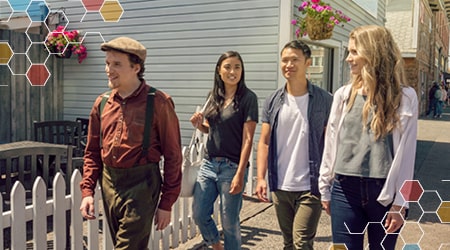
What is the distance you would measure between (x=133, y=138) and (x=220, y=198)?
2.93 ft

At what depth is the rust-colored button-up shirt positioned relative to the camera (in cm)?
180

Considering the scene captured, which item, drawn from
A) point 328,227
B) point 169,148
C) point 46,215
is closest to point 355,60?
point 169,148

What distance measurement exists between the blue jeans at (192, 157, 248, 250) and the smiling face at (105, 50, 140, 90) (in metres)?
0.87

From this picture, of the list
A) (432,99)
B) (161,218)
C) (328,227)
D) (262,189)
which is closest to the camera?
(161,218)

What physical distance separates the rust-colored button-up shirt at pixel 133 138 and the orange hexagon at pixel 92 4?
4.86 m

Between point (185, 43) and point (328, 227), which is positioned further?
point (185, 43)

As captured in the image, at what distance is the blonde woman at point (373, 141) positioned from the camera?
156cm

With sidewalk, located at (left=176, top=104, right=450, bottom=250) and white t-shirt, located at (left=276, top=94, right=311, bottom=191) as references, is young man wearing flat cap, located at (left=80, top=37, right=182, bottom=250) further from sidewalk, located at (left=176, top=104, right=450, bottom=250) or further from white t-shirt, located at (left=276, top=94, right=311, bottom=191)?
sidewalk, located at (left=176, top=104, right=450, bottom=250)

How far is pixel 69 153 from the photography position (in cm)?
315

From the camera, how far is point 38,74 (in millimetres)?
7211

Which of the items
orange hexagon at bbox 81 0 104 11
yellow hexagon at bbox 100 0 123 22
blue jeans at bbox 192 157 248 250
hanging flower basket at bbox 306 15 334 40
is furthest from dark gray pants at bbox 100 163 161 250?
yellow hexagon at bbox 100 0 123 22

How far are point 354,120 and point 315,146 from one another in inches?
18.2

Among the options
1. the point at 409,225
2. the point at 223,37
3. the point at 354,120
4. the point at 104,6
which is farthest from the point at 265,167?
the point at 104,6
